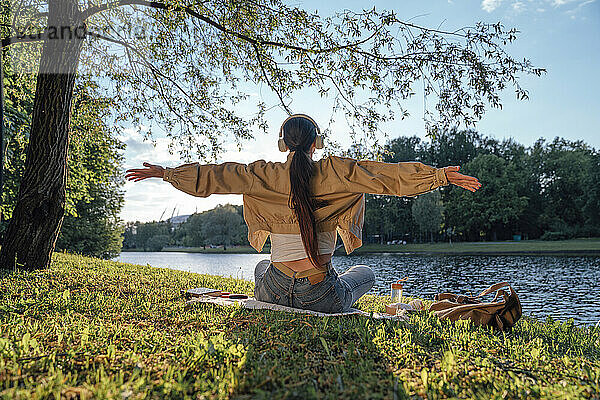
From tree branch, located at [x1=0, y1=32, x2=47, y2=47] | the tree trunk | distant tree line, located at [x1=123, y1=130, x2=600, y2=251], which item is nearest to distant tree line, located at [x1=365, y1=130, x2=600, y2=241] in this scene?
distant tree line, located at [x1=123, y1=130, x2=600, y2=251]

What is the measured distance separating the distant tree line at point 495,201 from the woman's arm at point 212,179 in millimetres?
41499

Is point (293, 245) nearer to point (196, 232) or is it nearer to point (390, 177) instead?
point (390, 177)

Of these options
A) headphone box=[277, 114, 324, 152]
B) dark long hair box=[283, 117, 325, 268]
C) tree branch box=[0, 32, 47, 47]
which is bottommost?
dark long hair box=[283, 117, 325, 268]

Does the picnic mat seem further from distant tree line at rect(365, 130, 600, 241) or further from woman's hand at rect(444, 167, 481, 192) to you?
distant tree line at rect(365, 130, 600, 241)

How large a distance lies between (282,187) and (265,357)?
157cm

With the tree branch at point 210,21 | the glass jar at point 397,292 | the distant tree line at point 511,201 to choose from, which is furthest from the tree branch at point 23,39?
the distant tree line at point 511,201

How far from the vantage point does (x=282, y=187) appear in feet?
11.1

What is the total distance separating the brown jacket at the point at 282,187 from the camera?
3258 mm

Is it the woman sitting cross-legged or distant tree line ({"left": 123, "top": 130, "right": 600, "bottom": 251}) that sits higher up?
distant tree line ({"left": 123, "top": 130, "right": 600, "bottom": 251})

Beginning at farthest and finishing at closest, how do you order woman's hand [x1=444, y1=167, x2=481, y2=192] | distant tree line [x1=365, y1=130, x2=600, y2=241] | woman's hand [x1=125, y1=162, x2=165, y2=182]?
distant tree line [x1=365, y1=130, x2=600, y2=241]
woman's hand [x1=125, y1=162, x2=165, y2=182]
woman's hand [x1=444, y1=167, x2=481, y2=192]

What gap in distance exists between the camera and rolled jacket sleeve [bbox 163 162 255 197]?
340cm

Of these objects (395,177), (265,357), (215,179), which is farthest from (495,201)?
(265,357)

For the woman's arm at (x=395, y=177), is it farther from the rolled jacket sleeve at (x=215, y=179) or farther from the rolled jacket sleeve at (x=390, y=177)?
the rolled jacket sleeve at (x=215, y=179)

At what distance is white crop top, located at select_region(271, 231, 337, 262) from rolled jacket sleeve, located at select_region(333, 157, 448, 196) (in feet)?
1.59
